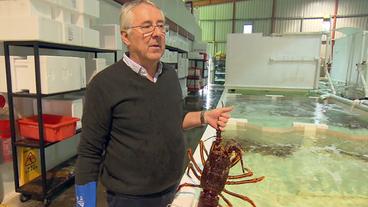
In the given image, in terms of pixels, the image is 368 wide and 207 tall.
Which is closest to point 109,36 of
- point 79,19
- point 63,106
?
point 79,19

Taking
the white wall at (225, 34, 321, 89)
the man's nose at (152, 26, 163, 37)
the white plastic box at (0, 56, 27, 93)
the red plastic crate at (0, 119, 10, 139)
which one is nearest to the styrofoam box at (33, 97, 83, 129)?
the red plastic crate at (0, 119, 10, 139)

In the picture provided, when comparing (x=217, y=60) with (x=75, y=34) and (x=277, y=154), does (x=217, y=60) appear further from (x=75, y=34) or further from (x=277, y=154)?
(x=75, y=34)

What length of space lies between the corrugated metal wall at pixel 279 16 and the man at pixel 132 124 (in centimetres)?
1505

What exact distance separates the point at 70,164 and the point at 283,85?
6.83m

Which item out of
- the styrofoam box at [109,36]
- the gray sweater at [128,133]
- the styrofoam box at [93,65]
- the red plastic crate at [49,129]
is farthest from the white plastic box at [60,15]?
the gray sweater at [128,133]

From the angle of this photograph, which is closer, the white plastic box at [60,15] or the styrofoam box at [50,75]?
the styrofoam box at [50,75]

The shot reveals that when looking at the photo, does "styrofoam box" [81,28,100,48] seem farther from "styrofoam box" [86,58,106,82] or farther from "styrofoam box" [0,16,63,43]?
"styrofoam box" [0,16,63,43]

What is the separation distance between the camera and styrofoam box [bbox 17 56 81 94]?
82.7 inches

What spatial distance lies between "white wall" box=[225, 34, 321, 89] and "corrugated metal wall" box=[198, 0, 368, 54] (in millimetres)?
7531

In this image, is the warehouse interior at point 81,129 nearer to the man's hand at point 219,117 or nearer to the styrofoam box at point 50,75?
the styrofoam box at point 50,75

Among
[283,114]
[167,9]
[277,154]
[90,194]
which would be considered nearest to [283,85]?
[283,114]

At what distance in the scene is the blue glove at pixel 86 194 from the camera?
3.19 feet

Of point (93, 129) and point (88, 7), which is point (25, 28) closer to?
point (88, 7)

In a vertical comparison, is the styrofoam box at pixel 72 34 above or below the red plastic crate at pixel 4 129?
above
